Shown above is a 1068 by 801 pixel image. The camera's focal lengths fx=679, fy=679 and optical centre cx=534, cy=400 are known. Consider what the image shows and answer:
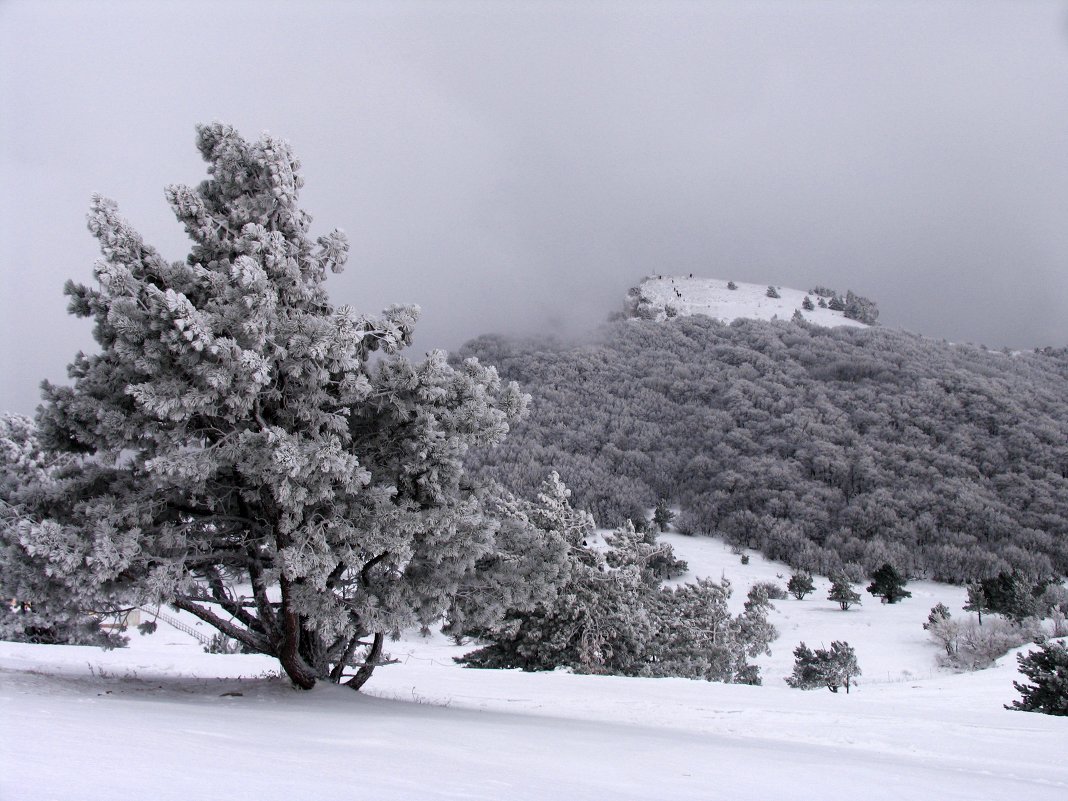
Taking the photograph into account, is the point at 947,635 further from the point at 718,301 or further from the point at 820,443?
the point at 718,301

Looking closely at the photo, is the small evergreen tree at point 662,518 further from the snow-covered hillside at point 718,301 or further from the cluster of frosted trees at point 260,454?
the snow-covered hillside at point 718,301

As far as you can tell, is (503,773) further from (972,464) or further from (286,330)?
(972,464)

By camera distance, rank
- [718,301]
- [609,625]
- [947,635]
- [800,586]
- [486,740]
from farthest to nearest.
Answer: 1. [718,301]
2. [800,586]
3. [947,635]
4. [609,625]
5. [486,740]

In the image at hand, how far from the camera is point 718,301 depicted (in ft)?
511

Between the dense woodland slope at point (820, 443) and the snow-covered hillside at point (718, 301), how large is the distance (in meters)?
14.1

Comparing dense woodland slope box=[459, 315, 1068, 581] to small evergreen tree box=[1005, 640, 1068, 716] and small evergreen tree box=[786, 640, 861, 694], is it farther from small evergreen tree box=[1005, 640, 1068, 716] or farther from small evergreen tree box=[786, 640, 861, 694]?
small evergreen tree box=[1005, 640, 1068, 716]

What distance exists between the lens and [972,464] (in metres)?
68.0

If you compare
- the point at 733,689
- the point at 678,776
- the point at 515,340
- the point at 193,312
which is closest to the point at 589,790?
the point at 678,776

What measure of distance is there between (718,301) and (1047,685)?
148 metres

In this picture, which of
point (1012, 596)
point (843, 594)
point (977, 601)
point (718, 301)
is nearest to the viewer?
point (977, 601)

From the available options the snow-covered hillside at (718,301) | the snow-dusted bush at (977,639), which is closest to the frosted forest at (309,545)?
the snow-dusted bush at (977,639)

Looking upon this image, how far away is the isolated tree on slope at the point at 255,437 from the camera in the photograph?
248 inches

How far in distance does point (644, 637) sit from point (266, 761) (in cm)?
1287

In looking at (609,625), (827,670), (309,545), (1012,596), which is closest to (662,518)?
(1012,596)
